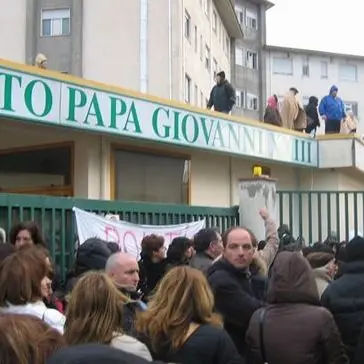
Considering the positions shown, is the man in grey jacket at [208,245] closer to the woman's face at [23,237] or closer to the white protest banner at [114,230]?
the woman's face at [23,237]

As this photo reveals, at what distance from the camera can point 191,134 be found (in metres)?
13.7

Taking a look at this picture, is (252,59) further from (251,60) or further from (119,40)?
(119,40)

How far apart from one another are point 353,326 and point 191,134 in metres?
8.90

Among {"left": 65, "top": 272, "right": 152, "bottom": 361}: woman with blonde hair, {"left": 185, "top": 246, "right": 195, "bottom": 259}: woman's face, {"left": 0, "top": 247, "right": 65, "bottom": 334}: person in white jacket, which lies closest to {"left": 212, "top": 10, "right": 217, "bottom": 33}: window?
{"left": 185, "top": 246, "right": 195, "bottom": 259}: woman's face

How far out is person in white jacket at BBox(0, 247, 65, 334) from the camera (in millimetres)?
4133

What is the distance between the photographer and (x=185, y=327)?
3.88 m

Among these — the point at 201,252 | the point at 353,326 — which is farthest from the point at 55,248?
the point at 353,326

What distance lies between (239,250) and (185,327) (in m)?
1.55

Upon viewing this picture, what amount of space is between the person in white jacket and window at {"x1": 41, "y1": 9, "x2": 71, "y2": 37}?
30.5 metres

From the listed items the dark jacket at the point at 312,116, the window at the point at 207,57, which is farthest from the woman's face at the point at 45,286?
the window at the point at 207,57

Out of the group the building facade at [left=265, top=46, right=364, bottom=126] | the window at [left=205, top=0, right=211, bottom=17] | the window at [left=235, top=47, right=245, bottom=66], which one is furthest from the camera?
the building facade at [left=265, top=46, right=364, bottom=126]

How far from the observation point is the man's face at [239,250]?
532 cm

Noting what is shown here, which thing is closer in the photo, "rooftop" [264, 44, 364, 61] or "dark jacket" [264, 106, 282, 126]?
"dark jacket" [264, 106, 282, 126]

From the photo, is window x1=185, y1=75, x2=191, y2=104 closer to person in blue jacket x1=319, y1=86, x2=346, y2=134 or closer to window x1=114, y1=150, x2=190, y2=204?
person in blue jacket x1=319, y1=86, x2=346, y2=134
